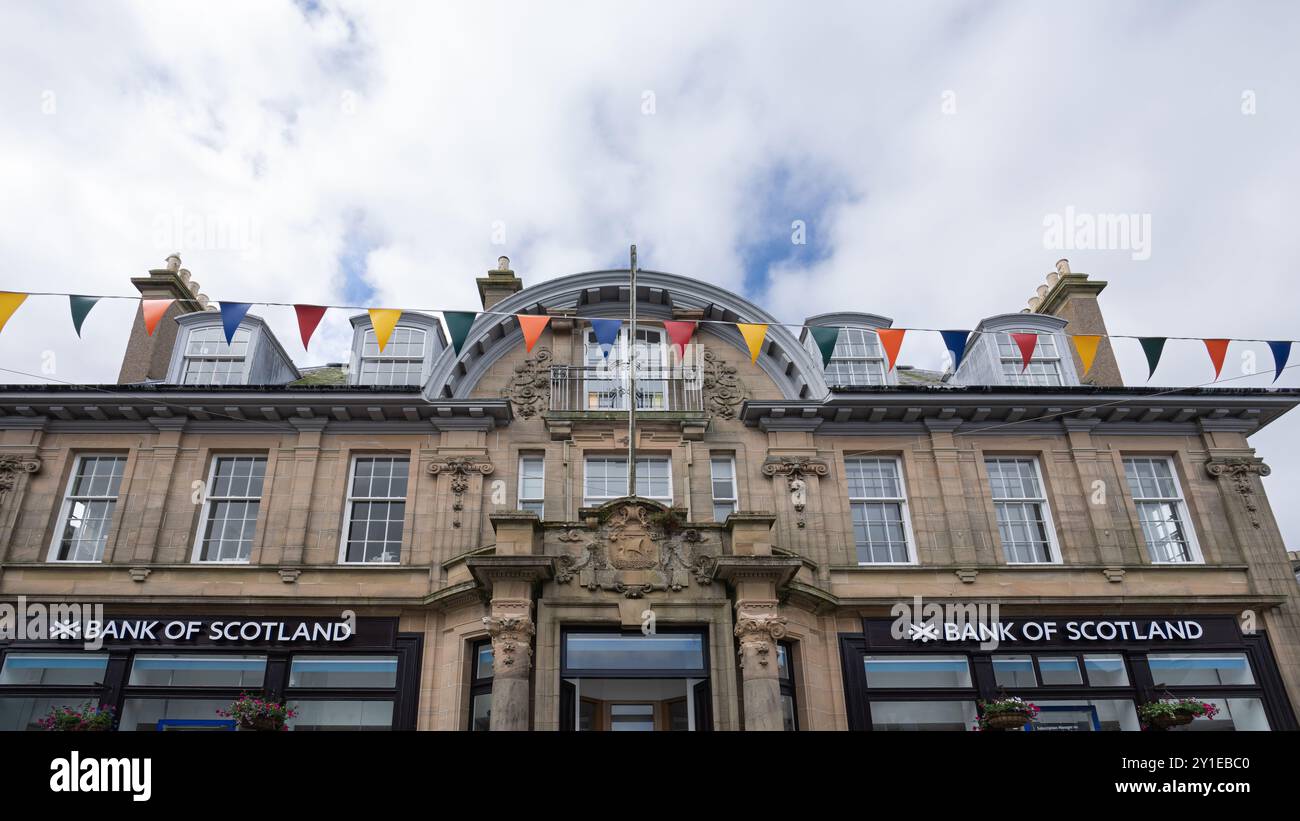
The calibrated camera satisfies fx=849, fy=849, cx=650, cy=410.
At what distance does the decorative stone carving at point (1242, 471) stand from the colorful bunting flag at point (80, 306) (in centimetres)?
2314

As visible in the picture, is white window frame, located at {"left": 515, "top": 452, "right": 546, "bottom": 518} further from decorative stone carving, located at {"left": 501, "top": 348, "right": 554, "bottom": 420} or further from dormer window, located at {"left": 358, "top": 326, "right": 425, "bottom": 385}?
dormer window, located at {"left": 358, "top": 326, "right": 425, "bottom": 385}

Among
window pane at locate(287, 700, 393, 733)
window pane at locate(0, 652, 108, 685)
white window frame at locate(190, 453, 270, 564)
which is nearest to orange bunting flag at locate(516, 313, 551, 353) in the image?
white window frame at locate(190, 453, 270, 564)

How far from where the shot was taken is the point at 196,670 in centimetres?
1647

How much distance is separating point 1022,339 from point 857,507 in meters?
4.95

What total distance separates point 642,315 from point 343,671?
32.9ft

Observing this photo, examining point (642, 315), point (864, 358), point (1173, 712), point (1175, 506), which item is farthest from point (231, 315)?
point (1175, 506)

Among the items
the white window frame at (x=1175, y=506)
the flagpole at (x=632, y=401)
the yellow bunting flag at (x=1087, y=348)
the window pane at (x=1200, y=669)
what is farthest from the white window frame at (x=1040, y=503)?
the flagpole at (x=632, y=401)

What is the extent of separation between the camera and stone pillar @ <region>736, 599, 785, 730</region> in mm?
14164

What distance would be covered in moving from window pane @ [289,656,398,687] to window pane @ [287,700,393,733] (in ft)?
1.15

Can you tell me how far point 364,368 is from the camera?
19.8 m

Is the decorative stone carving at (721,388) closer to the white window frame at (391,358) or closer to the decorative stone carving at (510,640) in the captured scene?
the white window frame at (391,358)

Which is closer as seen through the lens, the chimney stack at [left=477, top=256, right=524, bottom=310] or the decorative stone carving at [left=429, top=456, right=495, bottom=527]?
the decorative stone carving at [left=429, top=456, right=495, bottom=527]
